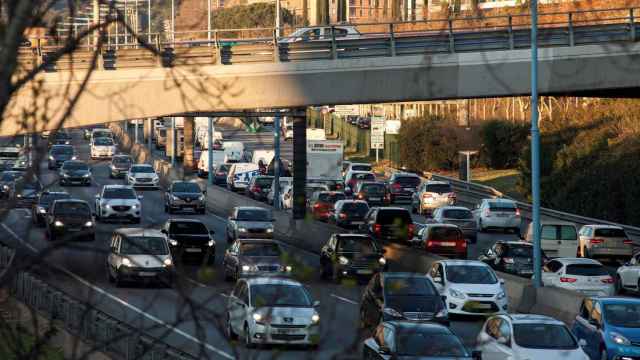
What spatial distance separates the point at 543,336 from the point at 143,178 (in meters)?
51.7

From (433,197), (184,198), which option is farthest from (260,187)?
(433,197)

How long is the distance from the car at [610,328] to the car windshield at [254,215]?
26749mm

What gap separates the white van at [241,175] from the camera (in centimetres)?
7738

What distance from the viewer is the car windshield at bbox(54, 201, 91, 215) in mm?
46156

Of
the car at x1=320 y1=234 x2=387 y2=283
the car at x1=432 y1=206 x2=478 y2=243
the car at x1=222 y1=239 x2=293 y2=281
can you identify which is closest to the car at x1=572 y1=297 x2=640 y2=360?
the car at x1=222 y1=239 x2=293 y2=281

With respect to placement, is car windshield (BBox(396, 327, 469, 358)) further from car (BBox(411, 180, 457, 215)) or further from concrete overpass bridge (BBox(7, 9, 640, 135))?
car (BBox(411, 180, 457, 215))

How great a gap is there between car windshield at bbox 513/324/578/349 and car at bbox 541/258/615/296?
11.8m

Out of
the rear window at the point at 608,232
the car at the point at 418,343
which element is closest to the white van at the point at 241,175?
the rear window at the point at 608,232

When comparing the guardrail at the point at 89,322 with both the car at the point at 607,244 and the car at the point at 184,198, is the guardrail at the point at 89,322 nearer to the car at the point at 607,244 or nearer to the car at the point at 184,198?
the car at the point at 607,244

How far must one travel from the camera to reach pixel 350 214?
55.2 metres

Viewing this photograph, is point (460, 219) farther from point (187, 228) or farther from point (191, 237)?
point (191, 237)

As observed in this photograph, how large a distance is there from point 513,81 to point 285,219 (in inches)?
715

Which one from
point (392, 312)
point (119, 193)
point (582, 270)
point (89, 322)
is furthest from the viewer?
point (119, 193)

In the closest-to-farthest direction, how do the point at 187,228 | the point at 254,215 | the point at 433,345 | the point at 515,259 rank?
the point at 433,345, the point at 515,259, the point at 187,228, the point at 254,215
